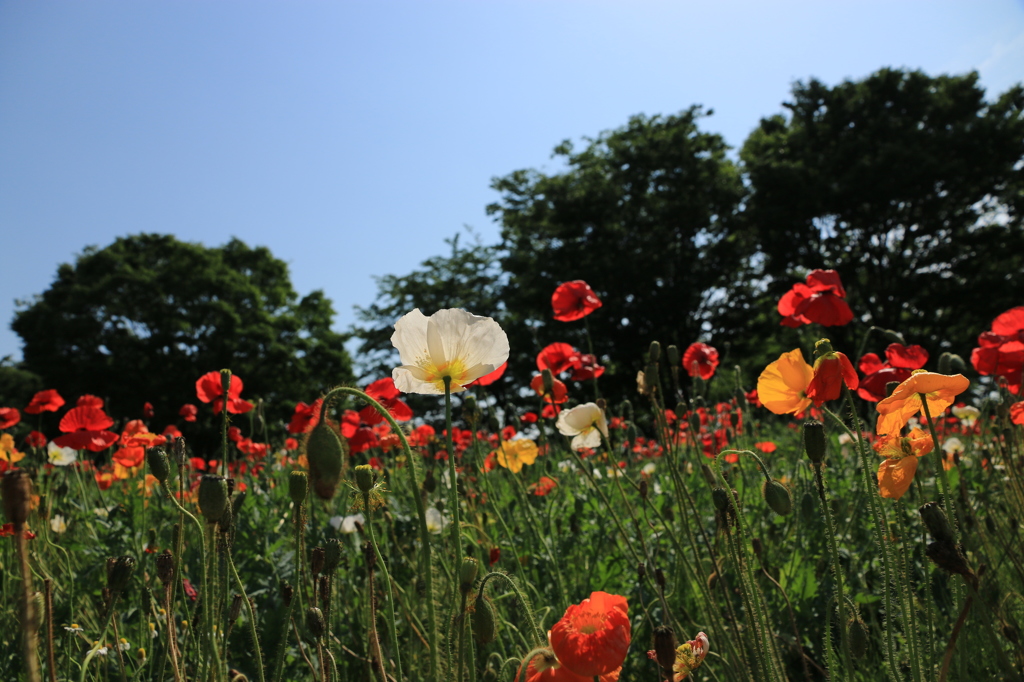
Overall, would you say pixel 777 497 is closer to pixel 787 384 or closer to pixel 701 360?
pixel 787 384

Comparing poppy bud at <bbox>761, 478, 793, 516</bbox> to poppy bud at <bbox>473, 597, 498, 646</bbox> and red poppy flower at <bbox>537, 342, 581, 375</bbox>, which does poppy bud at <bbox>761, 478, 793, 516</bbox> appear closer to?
poppy bud at <bbox>473, 597, 498, 646</bbox>

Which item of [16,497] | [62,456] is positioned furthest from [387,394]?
[62,456]

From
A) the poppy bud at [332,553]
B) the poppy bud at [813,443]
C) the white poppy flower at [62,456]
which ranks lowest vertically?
the poppy bud at [332,553]

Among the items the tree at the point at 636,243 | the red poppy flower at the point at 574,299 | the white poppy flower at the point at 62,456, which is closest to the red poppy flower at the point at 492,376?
the red poppy flower at the point at 574,299

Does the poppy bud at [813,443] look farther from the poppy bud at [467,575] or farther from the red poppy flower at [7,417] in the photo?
the red poppy flower at [7,417]

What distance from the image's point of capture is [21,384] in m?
18.0

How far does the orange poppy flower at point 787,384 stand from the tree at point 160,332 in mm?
A: 19568

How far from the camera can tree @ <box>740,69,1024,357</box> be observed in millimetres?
14805

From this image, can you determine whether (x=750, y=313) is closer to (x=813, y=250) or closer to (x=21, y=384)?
(x=813, y=250)

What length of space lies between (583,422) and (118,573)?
43.8 inches

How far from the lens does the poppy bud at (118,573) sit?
0.97m

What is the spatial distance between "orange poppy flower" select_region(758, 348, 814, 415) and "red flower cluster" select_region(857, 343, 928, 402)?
1.15 ft

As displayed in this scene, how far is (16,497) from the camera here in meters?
0.54

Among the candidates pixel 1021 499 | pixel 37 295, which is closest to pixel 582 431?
pixel 1021 499
